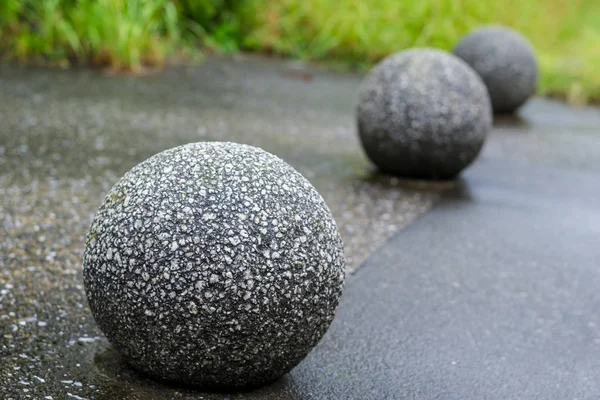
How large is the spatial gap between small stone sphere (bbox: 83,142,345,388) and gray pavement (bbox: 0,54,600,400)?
0.86 ft

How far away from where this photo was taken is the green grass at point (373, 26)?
14195 mm

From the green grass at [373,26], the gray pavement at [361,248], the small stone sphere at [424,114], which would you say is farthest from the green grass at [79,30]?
the small stone sphere at [424,114]

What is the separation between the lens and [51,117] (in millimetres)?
7969

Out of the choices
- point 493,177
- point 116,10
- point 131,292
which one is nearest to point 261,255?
point 131,292

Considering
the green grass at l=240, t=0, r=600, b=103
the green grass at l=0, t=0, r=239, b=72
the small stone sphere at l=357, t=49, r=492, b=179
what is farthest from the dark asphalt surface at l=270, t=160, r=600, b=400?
the green grass at l=240, t=0, r=600, b=103

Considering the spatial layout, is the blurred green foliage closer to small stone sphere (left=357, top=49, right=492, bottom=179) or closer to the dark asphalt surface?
small stone sphere (left=357, top=49, right=492, bottom=179)

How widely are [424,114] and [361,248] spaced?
191cm

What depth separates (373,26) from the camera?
47.2 feet

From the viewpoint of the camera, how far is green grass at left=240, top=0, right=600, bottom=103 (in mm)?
14195

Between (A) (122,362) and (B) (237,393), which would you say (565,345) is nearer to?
(B) (237,393)

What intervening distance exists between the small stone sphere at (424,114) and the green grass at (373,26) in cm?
724

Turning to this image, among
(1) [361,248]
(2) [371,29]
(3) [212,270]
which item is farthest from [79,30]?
(3) [212,270]

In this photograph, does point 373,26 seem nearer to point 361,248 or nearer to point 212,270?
point 361,248

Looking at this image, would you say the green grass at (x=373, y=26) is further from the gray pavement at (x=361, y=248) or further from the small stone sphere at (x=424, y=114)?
the small stone sphere at (x=424, y=114)
